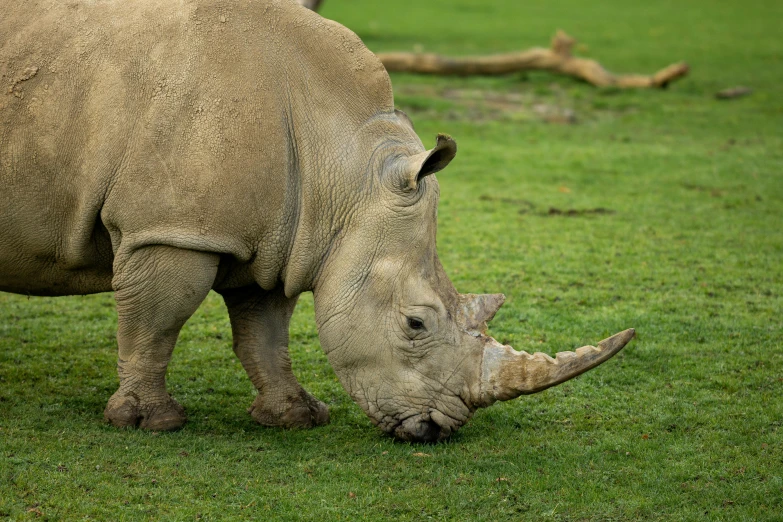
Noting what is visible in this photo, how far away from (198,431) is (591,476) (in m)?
2.19

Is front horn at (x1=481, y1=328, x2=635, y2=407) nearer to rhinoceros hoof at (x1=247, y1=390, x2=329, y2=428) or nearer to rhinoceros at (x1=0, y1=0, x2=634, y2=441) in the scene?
rhinoceros at (x1=0, y1=0, x2=634, y2=441)

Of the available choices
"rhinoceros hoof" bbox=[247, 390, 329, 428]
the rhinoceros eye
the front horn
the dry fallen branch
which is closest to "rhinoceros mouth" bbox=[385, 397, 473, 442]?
the front horn

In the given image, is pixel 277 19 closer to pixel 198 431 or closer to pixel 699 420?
pixel 198 431

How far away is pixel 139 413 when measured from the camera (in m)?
5.84

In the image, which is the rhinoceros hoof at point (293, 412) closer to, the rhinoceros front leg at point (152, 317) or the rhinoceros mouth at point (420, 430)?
the rhinoceros front leg at point (152, 317)

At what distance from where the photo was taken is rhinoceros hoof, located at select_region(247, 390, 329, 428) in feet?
20.2

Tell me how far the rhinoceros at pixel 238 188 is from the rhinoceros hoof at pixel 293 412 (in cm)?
62

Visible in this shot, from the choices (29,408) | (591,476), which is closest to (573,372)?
(591,476)

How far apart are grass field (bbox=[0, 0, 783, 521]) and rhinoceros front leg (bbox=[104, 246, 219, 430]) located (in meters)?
0.19

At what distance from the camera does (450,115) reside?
15.6 m

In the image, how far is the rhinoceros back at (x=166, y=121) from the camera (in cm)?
539

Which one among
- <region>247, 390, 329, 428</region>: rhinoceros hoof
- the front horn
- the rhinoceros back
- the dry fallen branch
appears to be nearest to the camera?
the front horn

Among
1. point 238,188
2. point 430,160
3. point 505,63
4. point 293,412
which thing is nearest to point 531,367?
point 430,160

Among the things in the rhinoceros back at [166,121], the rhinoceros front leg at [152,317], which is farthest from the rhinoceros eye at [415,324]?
the rhinoceros front leg at [152,317]
